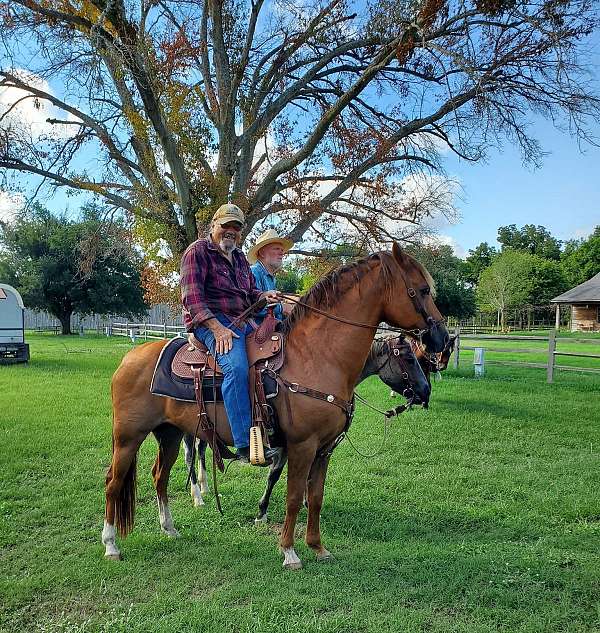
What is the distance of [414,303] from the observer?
3.76m

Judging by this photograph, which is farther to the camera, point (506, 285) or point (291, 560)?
point (506, 285)

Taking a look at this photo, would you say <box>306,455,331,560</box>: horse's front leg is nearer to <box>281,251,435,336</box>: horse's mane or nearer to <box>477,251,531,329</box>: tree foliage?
<box>281,251,435,336</box>: horse's mane

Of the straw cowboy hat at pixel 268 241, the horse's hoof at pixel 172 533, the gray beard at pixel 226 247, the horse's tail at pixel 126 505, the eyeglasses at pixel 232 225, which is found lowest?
the horse's hoof at pixel 172 533

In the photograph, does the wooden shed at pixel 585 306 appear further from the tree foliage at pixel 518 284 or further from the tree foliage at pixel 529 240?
the tree foliage at pixel 529 240

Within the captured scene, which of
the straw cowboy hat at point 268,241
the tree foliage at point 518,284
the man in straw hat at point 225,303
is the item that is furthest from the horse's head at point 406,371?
the tree foliage at point 518,284

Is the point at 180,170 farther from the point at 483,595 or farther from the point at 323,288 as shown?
the point at 483,595

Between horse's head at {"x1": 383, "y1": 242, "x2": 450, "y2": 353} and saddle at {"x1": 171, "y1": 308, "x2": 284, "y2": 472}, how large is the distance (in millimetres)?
943

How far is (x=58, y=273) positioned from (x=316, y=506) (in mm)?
35641

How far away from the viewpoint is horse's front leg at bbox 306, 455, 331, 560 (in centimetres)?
407

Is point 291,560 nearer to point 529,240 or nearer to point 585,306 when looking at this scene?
point 585,306

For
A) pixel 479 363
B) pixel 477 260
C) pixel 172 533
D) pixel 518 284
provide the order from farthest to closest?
1. pixel 477 260
2. pixel 518 284
3. pixel 479 363
4. pixel 172 533

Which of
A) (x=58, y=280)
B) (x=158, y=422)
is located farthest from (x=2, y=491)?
(x=58, y=280)

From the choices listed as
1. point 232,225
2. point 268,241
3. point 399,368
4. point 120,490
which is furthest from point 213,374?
point 399,368

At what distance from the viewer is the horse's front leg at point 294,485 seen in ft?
12.4
